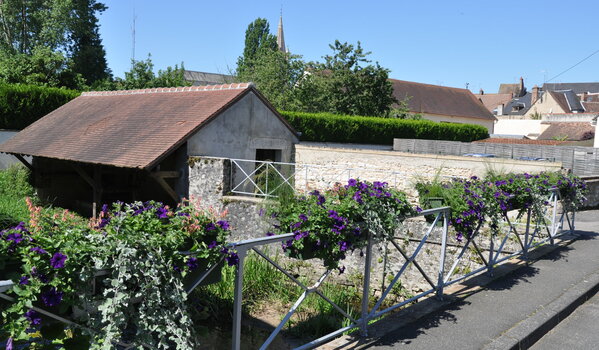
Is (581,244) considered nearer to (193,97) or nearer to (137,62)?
(193,97)

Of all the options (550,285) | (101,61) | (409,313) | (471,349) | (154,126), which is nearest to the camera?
(471,349)

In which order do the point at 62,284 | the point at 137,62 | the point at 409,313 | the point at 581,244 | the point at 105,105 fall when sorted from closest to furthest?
the point at 62,284, the point at 409,313, the point at 581,244, the point at 105,105, the point at 137,62

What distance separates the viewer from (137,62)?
88.8 feet

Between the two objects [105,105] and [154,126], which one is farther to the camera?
[105,105]

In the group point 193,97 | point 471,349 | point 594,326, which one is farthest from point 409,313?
point 193,97

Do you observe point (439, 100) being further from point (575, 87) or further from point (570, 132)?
point (575, 87)

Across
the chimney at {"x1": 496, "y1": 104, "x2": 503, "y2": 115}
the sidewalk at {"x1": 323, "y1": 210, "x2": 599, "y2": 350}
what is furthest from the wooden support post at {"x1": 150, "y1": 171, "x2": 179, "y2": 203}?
the chimney at {"x1": 496, "y1": 104, "x2": 503, "y2": 115}

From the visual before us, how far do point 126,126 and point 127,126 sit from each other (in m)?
0.04

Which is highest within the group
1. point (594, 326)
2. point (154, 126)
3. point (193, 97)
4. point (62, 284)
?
point (193, 97)

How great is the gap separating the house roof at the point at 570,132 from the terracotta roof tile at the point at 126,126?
30.9m

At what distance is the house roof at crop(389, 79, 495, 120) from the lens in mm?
45906

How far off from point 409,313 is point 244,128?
33.8ft

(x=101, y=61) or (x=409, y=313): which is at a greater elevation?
(x=101, y=61)

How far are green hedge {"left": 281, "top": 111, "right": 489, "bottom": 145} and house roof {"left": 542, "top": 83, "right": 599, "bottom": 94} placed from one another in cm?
Result: 4466
